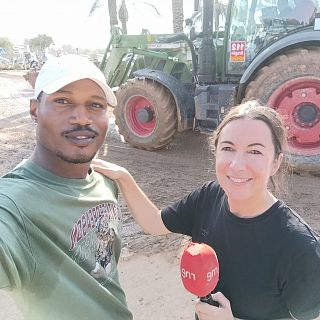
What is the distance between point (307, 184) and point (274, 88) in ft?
4.12

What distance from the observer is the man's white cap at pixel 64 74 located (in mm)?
1386

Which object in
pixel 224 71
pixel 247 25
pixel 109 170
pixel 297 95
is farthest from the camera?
pixel 224 71

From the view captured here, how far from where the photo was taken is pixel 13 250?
1.08 m

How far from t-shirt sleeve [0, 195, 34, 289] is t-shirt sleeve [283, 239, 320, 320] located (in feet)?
2.62

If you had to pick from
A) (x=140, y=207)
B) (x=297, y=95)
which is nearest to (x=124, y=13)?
(x=297, y=95)

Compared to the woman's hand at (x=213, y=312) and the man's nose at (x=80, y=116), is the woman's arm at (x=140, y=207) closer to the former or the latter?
the man's nose at (x=80, y=116)

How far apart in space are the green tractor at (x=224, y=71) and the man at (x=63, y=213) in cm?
410

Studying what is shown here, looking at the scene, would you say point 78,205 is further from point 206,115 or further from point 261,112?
point 206,115

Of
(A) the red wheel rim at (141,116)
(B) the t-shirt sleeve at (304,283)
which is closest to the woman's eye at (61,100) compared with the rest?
(B) the t-shirt sleeve at (304,283)

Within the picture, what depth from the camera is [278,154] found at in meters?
1.58

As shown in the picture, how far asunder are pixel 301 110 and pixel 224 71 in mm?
1477

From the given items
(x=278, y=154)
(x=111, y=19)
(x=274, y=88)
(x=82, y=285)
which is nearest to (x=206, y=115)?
(x=274, y=88)

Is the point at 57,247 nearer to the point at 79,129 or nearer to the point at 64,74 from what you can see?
the point at 79,129

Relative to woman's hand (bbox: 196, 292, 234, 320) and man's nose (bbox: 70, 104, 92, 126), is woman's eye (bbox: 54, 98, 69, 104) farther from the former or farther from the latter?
woman's hand (bbox: 196, 292, 234, 320)
